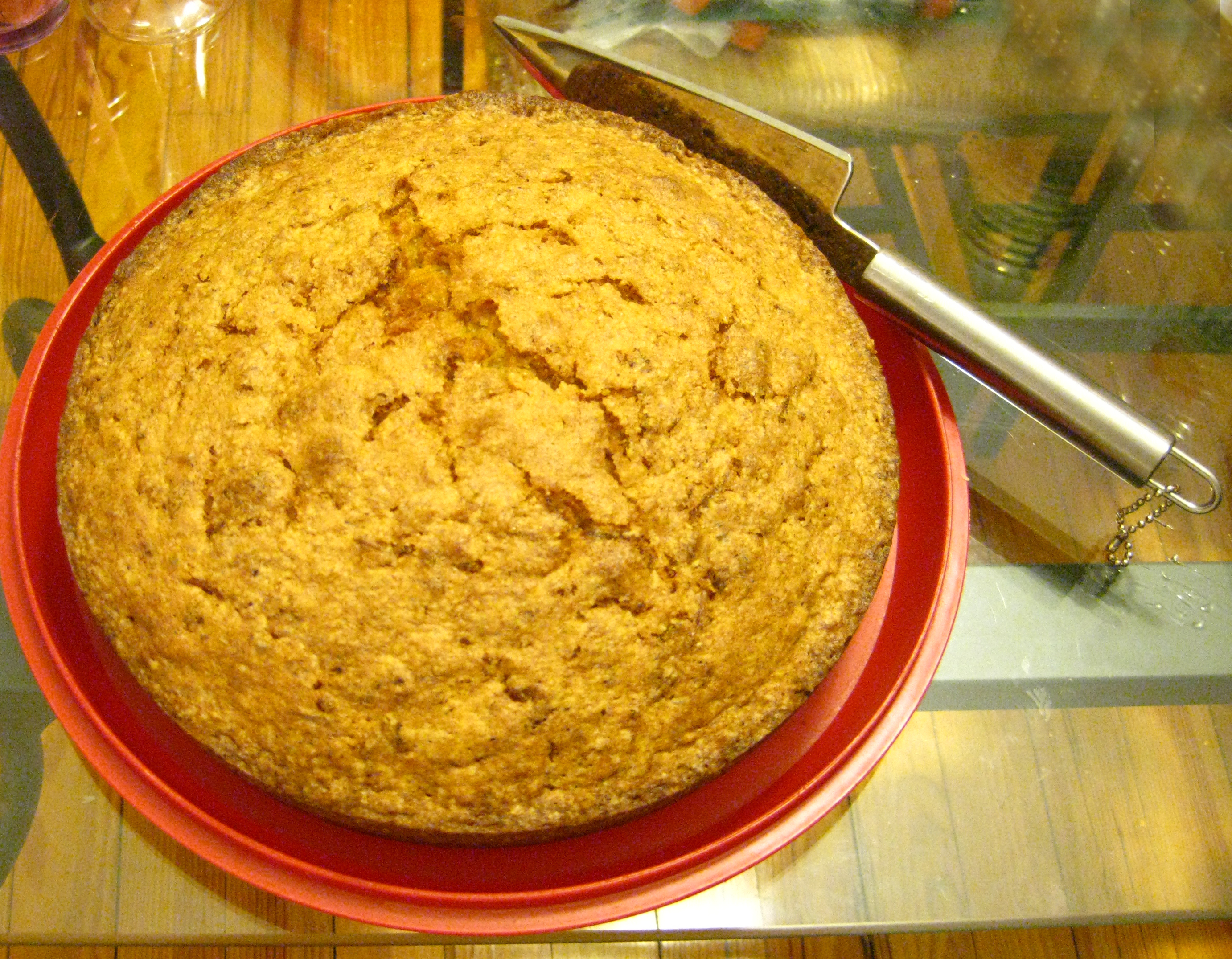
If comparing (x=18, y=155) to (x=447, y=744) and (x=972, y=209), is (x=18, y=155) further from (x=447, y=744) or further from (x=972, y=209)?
(x=972, y=209)

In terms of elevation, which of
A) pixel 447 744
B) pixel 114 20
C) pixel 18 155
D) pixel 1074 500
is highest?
pixel 114 20

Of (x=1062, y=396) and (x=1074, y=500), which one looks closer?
(x=1062, y=396)

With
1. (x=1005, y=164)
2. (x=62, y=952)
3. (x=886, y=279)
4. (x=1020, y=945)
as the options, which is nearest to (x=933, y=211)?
(x=1005, y=164)

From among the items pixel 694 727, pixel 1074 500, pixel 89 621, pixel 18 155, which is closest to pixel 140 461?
pixel 89 621

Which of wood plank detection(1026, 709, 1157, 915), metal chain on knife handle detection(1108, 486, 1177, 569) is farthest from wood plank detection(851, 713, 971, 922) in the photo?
metal chain on knife handle detection(1108, 486, 1177, 569)

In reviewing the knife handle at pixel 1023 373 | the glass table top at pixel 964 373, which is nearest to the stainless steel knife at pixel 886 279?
the knife handle at pixel 1023 373

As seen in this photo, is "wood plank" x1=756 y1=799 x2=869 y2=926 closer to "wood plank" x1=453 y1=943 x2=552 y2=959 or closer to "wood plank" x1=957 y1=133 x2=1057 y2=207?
"wood plank" x1=453 y1=943 x2=552 y2=959

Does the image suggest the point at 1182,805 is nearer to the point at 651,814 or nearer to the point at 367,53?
the point at 651,814

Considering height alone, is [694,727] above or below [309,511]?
below
